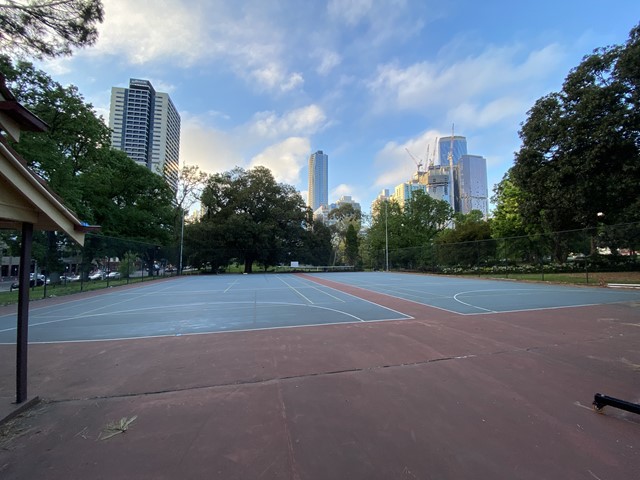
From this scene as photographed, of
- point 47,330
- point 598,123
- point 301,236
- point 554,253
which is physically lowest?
point 47,330

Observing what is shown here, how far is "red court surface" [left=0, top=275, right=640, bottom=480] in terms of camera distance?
2.39 metres

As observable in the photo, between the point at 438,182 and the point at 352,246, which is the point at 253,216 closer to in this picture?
the point at 352,246

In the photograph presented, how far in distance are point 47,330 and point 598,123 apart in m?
28.8

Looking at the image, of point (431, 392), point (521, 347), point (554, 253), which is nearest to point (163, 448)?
point (431, 392)

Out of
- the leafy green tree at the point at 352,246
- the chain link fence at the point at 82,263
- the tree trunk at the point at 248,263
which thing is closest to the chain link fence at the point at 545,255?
the leafy green tree at the point at 352,246

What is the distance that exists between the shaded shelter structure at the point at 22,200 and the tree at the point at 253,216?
4109 cm

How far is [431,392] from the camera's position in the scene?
367 centimetres

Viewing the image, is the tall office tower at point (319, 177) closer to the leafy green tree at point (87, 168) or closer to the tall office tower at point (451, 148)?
the tall office tower at point (451, 148)

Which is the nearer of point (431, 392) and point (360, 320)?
point (431, 392)

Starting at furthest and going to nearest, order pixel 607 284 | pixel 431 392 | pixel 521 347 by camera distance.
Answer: pixel 607 284
pixel 521 347
pixel 431 392

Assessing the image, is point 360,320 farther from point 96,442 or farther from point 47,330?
point 47,330

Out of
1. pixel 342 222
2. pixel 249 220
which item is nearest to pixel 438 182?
pixel 342 222

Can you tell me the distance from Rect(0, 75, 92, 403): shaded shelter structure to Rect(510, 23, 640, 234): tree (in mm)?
25777

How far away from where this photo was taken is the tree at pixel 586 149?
18375mm
